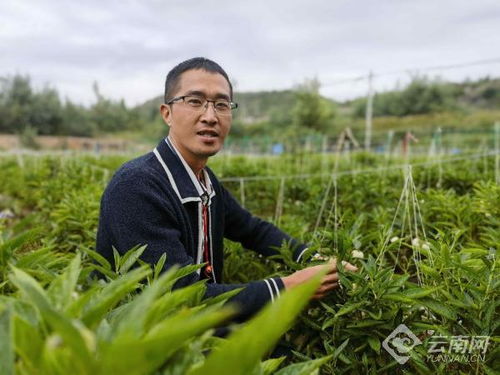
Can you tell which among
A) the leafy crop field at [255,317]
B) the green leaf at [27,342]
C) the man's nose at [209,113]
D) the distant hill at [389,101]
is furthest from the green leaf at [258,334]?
the distant hill at [389,101]

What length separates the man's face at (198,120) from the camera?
6.30ft

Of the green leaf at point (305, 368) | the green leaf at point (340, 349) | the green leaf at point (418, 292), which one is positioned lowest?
the green leaf at point (340, 349)

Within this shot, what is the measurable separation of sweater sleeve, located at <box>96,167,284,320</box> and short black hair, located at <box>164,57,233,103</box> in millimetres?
504

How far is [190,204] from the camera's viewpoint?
1.94m

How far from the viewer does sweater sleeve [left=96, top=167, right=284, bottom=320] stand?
60.8 inches

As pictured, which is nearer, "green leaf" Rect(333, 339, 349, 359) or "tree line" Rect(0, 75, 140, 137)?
"green leaf" Rect(333, 339, 349, 359)

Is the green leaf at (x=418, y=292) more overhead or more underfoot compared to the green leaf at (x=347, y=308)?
more overhead

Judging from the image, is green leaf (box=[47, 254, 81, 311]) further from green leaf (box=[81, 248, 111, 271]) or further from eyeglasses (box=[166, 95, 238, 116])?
eyeglasses (box=[166, 95, 238, 116])

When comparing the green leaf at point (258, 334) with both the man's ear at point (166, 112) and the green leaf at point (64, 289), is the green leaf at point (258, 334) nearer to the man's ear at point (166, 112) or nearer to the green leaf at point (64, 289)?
the green leaf at point (64, 289)

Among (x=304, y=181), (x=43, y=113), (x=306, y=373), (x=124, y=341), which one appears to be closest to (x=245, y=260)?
(x=306, y=373)

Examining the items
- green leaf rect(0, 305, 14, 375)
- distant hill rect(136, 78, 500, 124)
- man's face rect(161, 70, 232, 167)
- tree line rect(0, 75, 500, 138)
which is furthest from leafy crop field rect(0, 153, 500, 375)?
distant hill rect(136, 78, 500, 124)

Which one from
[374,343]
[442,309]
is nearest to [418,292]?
[442,309]

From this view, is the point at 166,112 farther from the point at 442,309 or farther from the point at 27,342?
the point at 27,342

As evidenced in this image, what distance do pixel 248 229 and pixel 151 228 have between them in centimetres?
80
